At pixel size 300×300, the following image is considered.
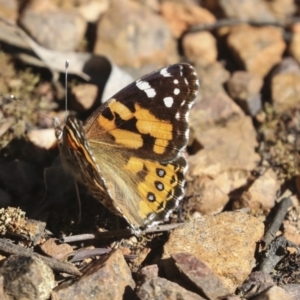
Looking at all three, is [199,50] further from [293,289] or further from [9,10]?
[293,289]

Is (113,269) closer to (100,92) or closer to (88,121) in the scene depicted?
(88,121)

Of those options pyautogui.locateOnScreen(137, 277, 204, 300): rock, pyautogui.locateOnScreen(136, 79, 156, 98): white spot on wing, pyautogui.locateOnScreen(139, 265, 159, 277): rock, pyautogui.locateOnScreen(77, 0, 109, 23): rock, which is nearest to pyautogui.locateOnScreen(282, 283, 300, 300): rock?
pyautogui.locateOnScreen(137, 277, 204, 300): rock

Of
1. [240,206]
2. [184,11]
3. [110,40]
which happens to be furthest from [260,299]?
[184,11]

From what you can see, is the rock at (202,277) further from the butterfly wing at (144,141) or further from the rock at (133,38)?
the rock at (133,38)

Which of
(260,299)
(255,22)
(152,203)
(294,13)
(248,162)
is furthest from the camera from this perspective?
(294,13)

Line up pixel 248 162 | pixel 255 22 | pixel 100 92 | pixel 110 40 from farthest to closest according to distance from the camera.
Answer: pixel 255 22 → pixel 110 40 → pixel 100 92 → pixel 248 162

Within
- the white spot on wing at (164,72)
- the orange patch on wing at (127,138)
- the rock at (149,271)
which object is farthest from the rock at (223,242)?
the white spot on wing at (164,72)

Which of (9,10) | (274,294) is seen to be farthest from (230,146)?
(9,10)
